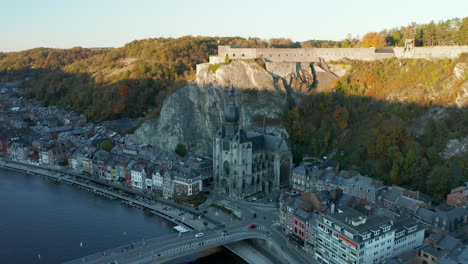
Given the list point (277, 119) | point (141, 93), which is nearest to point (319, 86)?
point (277, 119)

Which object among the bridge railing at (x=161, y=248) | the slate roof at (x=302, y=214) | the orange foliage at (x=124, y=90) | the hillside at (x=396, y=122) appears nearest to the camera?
the bridge railing at (x=161, y=248)

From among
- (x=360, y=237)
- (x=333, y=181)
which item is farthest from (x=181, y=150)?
(x=360, y=237)

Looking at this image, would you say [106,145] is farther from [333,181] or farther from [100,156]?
[333,181]

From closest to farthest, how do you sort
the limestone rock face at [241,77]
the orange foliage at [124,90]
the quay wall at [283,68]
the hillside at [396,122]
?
the hillside at [396,122] < the limestone rock face at [241,77] < the quay wall at [283,68] < the orange foliage at [124,90]

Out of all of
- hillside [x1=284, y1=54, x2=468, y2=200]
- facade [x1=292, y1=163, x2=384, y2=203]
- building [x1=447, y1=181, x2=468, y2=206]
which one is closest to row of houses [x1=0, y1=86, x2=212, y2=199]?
facade [x1=292, y1=163, x2=384, y2=203]

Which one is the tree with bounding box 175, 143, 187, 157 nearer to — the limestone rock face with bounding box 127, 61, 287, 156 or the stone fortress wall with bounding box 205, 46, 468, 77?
the limestone rock face with bounding box 127, 61, 287, 156

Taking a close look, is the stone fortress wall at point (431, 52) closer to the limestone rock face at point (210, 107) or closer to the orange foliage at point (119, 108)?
the limestone rock face at point (210, 107)

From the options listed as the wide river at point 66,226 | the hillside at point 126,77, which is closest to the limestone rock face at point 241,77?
the hillside at point 126,77
